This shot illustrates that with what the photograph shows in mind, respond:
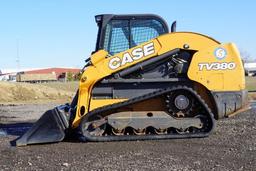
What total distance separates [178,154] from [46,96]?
2735 cm

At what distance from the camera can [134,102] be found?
10078mm

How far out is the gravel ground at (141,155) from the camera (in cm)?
752

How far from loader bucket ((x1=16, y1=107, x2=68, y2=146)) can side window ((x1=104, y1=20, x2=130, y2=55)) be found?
1838 mm

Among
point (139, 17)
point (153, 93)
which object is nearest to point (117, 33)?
point (139, 17)

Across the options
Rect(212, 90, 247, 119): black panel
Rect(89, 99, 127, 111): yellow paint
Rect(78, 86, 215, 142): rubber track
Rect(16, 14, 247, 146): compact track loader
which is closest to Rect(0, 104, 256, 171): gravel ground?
Rect(78, 86, 215, 142): rubber track

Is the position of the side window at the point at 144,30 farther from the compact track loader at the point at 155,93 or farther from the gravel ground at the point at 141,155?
the gravel ground at the point at 141,155

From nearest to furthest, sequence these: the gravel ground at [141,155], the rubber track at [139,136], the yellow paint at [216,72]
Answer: the gravel ground at [141,155] → the rubber track at [139,136] → the yellow paint at [216,72]

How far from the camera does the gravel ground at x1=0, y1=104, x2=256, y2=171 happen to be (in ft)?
24.7

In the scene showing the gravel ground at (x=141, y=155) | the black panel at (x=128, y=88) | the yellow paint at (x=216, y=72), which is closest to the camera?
the gravel ground at (x=141, y=155)

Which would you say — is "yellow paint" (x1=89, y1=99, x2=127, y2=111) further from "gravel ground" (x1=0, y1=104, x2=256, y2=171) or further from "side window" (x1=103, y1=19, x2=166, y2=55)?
"side window" (x1=103, y1=19, x2=166, y2=55)

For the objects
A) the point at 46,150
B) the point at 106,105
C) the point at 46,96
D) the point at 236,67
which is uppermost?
the point at 236,67

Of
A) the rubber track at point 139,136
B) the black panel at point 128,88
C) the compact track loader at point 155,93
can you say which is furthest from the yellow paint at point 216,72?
the black panel at point 128,88

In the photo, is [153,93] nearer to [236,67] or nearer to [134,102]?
[134,102]

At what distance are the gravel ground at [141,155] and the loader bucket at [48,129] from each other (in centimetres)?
19
